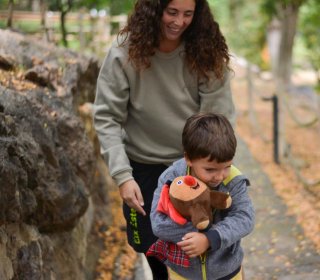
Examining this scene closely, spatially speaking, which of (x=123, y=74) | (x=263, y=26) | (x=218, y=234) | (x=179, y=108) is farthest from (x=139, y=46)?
(x=263, y=26)

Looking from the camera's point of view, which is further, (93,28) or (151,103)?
(93,28)

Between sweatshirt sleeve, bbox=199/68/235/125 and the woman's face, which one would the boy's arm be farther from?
the woman's face

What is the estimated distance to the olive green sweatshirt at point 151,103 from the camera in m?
2.67

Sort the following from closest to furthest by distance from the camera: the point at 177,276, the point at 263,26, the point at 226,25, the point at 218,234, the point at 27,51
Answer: the point at 218,234, the point at 177,276, the point at 27,51, the point at 263,26, the point at 226,25

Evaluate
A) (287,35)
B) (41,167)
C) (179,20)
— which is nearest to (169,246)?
(179,20)

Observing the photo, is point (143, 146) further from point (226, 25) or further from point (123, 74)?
point (226, 25)

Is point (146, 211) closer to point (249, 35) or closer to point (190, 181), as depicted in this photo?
point (190, 181)

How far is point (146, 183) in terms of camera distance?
2.84 m

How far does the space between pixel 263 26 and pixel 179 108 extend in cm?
1985

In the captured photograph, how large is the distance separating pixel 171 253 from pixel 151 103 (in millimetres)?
753

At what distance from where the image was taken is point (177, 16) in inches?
99.7

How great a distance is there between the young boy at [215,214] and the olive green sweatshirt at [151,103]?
45 centimetres

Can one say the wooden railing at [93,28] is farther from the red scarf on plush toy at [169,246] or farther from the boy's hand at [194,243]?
the boy's hand at [194,243]

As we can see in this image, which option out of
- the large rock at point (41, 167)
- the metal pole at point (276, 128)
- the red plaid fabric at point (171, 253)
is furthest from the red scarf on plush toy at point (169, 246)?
the metal pole at point (276, 128)
